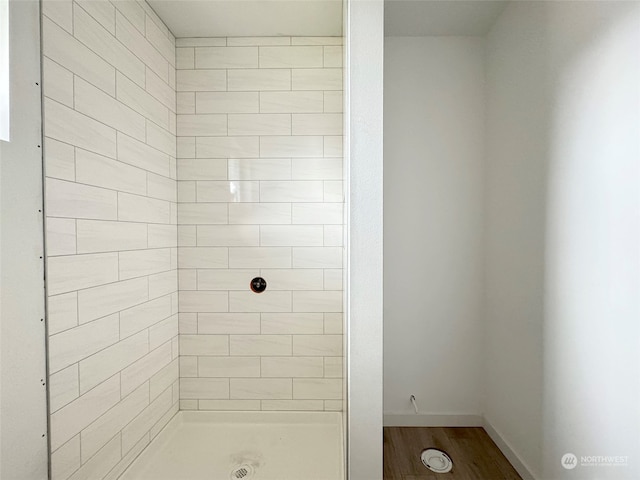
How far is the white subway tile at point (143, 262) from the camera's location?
5.57 ft

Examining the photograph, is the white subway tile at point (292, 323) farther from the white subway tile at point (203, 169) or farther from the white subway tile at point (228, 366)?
the white subway tile at point (203, 169)

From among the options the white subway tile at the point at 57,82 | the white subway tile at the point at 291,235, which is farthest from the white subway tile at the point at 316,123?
the white subway tile at the point at 57,82

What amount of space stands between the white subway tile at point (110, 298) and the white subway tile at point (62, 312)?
0.10 feet

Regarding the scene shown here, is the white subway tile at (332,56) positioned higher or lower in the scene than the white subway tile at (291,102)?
higher

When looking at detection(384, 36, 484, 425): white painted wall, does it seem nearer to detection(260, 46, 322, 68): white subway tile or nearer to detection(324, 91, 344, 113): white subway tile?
detection(324, 91, 344, 113): white subway tile

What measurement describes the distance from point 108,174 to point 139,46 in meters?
0.74

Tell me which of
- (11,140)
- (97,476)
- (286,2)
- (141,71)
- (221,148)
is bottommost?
(97,476)

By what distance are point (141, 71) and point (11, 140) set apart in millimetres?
903

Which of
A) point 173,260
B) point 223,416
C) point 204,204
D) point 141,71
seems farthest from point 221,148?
point 223,416

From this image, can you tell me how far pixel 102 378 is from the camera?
153cm

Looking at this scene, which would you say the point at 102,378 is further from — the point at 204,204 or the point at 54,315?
the point at 204,204


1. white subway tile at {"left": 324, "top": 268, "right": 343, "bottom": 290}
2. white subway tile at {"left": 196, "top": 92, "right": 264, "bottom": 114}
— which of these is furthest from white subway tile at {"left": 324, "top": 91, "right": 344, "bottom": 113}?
white subway tile at {"left": 324, "top": 268, "right": 343, "bottom": 290}

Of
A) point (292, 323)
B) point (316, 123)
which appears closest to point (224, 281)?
point (292, 323)

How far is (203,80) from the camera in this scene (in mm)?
2232
